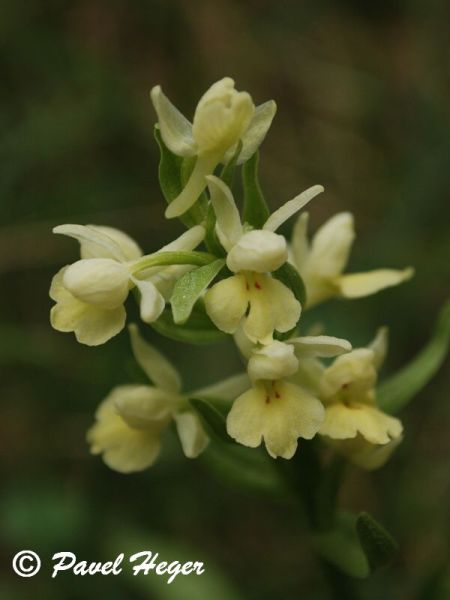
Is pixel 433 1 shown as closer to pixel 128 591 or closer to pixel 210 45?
pixel 210 45

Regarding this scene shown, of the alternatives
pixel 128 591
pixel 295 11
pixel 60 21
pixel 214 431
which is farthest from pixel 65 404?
pixel 295 11

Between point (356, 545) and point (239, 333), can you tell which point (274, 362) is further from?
point (356, 545)

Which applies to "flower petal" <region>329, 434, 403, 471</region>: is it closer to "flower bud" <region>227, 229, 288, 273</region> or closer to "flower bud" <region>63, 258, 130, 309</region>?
"flower bud" <region>227, 229, 288, 273</region>

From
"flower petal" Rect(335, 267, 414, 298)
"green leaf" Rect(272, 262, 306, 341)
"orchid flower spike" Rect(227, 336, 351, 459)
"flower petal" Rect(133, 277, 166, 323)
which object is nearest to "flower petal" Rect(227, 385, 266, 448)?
"orchid flower spike" Rect(227, 336, 351, 459)

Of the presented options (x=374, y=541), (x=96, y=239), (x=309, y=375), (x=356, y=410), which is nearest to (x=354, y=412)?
(x=356, y=410)

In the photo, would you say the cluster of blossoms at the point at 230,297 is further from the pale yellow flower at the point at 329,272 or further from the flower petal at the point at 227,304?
the pale yellow flower at the point at 329,272

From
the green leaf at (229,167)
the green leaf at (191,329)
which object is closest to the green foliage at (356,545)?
the green leaf at (191,329)
